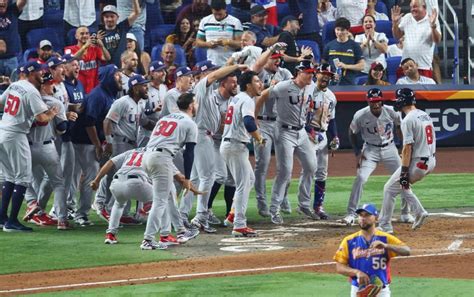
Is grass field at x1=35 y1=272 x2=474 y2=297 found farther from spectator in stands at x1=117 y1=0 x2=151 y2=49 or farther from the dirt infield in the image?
spectator in stands at x1=117 y1=0 x2=151 y2=49

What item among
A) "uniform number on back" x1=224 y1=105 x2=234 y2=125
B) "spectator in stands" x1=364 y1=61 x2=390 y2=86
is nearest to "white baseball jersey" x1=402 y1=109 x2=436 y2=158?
"uniform number on back" x1=224 y1=105 x2=234 y2=125

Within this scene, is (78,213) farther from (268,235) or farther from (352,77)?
(352,77)

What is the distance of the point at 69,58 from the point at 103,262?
404 cm

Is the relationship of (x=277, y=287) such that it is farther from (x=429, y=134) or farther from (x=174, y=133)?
(x=429, y=134)

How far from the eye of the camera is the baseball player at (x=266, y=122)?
15.2m

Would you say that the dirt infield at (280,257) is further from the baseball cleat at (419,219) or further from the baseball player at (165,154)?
the baseball player at (165,154)

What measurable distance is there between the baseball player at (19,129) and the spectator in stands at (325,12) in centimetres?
901

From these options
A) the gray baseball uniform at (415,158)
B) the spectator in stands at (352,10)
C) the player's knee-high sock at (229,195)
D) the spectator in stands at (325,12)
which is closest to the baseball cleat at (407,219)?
the gray baseball uniform at (415,158)

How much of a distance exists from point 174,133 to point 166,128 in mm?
112

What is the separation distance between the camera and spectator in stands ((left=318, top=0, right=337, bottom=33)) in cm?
2214

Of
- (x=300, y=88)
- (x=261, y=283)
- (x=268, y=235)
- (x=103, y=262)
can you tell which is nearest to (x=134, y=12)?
(x=300, y=88)

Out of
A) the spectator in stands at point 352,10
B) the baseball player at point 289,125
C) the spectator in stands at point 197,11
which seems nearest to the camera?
the baseball player at point 289,125

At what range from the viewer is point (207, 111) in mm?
14367

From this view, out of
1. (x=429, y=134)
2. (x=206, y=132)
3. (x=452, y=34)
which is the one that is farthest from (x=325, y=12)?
(x=429, y=134)
